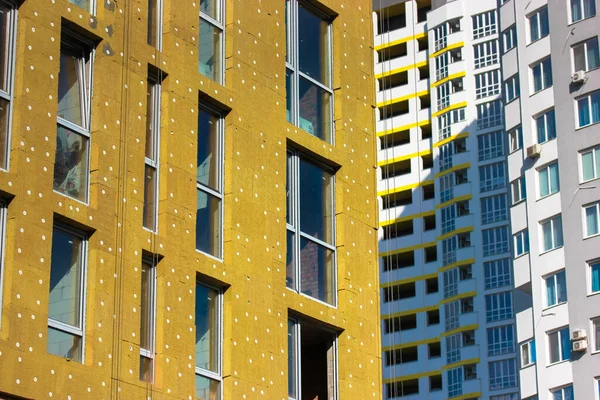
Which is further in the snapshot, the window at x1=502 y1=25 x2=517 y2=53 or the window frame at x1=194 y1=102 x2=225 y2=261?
the window at x1=502 y1=25 x2=517 y2=53

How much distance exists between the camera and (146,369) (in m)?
25.1

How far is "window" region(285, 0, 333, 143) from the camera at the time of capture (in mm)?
30922

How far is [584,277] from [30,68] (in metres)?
49.2

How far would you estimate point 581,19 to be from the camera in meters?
73.2

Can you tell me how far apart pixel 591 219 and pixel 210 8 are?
44.2 metres

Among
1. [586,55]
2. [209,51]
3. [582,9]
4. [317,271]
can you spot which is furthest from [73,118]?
[582,9]

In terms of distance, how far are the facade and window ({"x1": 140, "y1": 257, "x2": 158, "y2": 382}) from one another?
0.03 meters

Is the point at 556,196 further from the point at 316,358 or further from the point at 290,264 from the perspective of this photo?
the point at 290,264

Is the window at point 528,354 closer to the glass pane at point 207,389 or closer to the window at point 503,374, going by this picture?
the window at point 503,374

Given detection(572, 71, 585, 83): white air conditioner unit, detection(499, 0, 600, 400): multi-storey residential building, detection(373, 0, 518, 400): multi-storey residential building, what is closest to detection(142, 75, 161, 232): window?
detection(499, 0, 600, 400): multi-storey residential building

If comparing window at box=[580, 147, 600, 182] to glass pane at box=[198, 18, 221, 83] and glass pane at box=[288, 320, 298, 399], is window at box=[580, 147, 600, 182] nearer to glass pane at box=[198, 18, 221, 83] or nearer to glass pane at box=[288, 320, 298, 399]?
glass pane at box=[288, 320, 298, 399]

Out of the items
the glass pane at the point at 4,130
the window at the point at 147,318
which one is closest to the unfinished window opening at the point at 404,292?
the window at the point at 147,318

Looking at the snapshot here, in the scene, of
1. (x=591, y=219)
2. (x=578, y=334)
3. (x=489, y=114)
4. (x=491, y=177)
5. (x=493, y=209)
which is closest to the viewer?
(x=578, y=334)

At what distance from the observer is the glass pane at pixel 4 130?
907 inches
